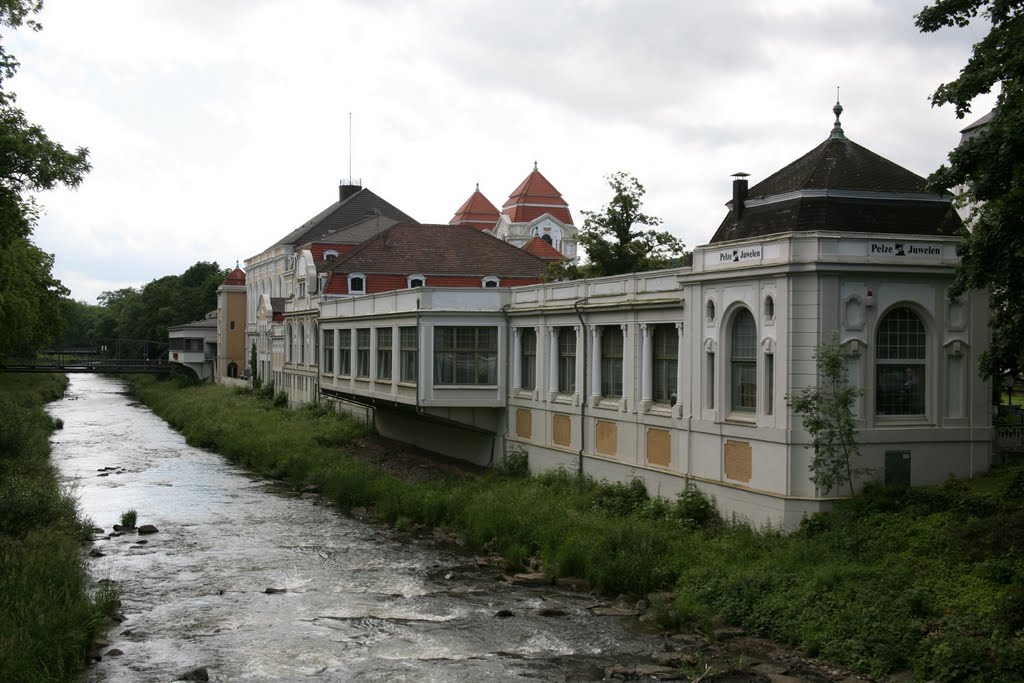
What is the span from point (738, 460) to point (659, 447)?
3.46 metres

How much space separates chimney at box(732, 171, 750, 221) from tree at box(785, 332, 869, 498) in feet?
18.4

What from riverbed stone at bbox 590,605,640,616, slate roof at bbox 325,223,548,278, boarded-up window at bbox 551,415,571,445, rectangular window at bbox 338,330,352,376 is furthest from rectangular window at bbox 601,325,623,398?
slate roof at bbox 325,223,548,278

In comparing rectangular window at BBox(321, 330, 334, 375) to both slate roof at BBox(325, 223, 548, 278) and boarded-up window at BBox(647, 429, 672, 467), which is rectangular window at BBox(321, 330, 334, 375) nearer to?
slate roof at BBox(325, 223, 548, 278)

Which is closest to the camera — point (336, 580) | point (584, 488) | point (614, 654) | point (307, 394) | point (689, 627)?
point (614, 654)

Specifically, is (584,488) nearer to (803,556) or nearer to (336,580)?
(336,580)

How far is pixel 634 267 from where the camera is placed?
4928 centimetres

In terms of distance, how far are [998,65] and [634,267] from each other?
29.9 metres

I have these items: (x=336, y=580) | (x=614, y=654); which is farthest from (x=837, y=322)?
(x=336, y=580)

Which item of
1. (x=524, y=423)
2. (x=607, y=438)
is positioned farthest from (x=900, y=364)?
(x=524, y=423)

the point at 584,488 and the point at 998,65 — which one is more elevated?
the point at 998,65

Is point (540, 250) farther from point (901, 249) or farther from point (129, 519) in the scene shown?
point (901, 249)

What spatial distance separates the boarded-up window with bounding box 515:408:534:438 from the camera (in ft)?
113

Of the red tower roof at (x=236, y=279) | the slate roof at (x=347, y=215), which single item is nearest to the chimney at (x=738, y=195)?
the slate roof at (x=347, y=215)

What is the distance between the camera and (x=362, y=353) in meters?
44.8
